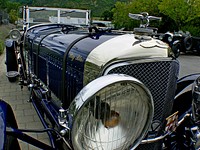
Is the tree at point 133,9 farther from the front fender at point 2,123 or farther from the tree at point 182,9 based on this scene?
the front fender at point 2,123

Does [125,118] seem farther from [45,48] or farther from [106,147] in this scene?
[45,48]

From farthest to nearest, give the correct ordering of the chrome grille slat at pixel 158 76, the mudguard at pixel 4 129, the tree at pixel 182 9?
the tree at pixel 182 9 < the chrome grille slat at pixel 158 76 < the mudguard at pixel 4 129

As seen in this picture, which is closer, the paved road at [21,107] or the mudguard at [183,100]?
the mudguard at [183,100]

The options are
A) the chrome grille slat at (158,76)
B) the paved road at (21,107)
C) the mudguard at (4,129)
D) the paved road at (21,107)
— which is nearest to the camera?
the mudguard at (4,129)

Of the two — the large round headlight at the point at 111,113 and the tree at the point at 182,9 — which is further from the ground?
the tree at the point at 182,9

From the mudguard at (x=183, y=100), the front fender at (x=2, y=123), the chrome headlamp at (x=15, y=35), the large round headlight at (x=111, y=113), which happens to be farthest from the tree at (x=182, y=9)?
the front fender at (x=2, y=123)

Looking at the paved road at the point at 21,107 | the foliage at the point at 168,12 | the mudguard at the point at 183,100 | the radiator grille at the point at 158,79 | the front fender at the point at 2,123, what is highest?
the foliage at the point at 168,12

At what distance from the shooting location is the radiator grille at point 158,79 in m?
1.54

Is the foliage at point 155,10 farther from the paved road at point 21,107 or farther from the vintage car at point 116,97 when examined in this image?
the vintage car at point 116,97

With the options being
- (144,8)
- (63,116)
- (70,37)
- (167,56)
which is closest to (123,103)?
(63,116)

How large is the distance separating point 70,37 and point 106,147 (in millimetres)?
1185

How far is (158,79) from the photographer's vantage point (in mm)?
1650

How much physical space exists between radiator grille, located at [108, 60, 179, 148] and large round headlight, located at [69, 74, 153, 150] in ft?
0.68

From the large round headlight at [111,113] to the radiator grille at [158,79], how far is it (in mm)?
206
